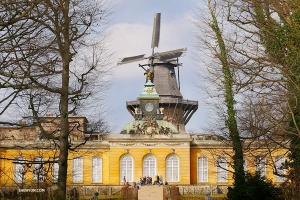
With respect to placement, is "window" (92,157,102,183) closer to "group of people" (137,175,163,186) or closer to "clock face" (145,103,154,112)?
"group of people" (137,175,163,186)

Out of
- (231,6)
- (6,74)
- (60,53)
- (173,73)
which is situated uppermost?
(173,73)

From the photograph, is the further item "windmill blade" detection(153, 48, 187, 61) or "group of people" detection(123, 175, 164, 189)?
"windmill blade" detection(153, 48, 187, 61)

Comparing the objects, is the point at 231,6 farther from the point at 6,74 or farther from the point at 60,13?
the point at 6,74

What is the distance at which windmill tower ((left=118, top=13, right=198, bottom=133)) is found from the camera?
2527 inches

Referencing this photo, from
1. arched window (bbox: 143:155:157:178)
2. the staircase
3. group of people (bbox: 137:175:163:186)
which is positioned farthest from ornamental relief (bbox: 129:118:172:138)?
the staircase

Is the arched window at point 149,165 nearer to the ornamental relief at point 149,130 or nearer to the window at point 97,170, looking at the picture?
the ornamental relief at point 149,130

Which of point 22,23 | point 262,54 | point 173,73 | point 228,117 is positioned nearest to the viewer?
point 22,23

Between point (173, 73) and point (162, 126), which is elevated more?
point (173, 73)

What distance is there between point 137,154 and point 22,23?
37.6 m

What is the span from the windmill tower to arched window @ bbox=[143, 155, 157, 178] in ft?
35.9

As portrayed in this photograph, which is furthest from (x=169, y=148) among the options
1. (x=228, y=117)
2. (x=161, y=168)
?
(x=228, y=117)

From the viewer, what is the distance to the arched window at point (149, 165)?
52.3m

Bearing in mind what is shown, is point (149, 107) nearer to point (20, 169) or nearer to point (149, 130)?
point (149, 130)

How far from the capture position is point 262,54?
19.6 metres
